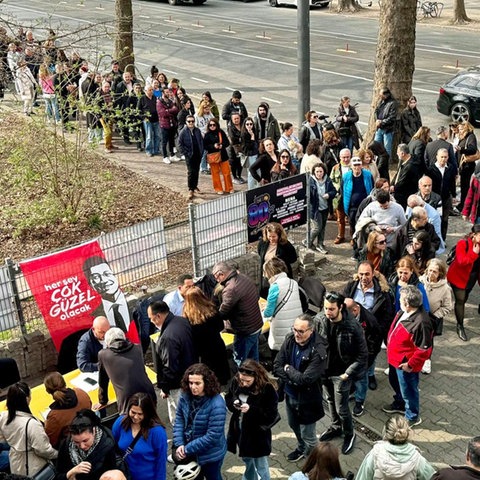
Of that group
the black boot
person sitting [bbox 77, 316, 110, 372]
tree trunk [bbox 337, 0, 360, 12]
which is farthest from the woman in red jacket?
tree trunk [bbox 337, 0, 360, 12]

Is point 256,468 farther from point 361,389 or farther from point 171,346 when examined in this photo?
point 361,389

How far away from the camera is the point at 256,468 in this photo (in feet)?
20.4

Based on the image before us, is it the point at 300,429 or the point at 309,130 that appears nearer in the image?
the point at 300,429

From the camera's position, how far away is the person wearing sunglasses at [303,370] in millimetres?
6219

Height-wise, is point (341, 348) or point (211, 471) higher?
point (341, 348)

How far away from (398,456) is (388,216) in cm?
461

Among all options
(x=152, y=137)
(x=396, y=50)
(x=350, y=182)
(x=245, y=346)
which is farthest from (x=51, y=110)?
(x=245, y=346)

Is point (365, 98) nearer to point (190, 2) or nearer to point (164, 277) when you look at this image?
point (164, 277)

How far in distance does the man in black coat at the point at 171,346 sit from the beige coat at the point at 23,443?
134 centimetres

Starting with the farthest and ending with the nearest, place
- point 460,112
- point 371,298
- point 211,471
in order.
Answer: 1. point 460,112
2. point 371,298
3. point 211,471

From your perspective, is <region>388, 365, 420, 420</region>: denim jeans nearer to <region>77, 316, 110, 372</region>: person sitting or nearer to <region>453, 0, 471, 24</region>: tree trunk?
<region>77, 316, 110, 372</region>: person sitting

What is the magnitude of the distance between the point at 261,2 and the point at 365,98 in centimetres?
2729

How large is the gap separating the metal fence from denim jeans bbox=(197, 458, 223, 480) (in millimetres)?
2989

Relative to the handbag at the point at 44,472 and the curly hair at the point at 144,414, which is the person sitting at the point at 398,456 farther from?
the handbag at the point at 44,472
